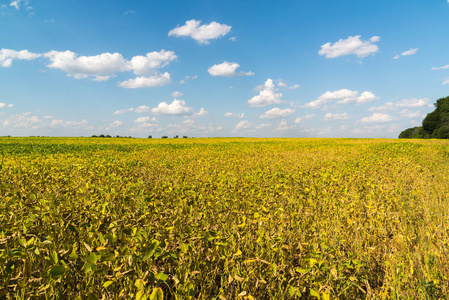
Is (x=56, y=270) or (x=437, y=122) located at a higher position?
(x=437, y=122)

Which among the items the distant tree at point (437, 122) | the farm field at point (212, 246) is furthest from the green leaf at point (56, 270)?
the distant tree at point (437, 122)

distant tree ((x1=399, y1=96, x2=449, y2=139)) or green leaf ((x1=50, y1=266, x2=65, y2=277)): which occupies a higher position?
distant tree ((x1=399, y1=96, x2=449, y2=139))

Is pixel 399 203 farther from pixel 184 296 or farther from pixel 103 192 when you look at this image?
pixel 103 192

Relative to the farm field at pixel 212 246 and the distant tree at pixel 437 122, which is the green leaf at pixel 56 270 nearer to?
the farm field at pixel 212 246

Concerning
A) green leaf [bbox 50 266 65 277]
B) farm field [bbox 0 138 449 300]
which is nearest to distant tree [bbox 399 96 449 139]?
farm field [bbox 0 138 449 300]

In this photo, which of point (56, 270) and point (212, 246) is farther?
point (212, 246)

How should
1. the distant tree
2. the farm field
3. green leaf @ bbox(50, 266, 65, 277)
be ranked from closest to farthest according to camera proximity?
green leaf @ bbox(50, 266, 65, 277) < the farm field < the distant tree

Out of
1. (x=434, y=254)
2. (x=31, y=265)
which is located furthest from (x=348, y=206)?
Answer: (x=31, y=265)

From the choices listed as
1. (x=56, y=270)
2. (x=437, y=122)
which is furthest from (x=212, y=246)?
(x=437, y=122)

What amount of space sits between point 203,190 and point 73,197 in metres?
2.56

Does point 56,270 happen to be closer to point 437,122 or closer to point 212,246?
point 212,246

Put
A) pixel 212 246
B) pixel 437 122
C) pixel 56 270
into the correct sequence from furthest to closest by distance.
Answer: pixel 437 122
pixel 212 246
pixel 56 270

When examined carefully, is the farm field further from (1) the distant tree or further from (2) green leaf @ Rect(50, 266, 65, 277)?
(1) the distant tree

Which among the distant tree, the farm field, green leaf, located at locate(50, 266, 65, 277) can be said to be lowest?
the farm field
